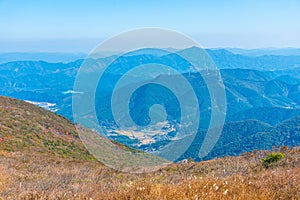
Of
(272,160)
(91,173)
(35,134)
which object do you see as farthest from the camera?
(35,134)

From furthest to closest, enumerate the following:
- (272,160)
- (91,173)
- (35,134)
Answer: (35,134)
(91,173)
(272,160)

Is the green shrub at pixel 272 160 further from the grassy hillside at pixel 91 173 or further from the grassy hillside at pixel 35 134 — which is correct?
the grassy hillside at pixel 35 134

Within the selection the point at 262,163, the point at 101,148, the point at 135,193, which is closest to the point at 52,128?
the point at 101,148

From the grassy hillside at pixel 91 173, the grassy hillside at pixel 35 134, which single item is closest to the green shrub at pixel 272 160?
the grassy hillside at pixel 91 173

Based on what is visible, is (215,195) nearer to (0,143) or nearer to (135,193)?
(135,193)

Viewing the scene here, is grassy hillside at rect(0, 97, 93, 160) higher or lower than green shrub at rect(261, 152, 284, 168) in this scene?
lower

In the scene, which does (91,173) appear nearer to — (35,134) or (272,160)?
(272,160)

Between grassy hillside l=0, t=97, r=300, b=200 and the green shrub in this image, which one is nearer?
grassy hillside l=0, t=97, r=300, b=200

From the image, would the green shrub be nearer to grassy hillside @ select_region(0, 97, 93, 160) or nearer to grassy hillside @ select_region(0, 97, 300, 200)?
grassy hillside @ select_region(0, 97, 300, 200)

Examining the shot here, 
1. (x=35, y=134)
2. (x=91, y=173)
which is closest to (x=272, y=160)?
(x=91, y=173)

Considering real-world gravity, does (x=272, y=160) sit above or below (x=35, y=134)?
above

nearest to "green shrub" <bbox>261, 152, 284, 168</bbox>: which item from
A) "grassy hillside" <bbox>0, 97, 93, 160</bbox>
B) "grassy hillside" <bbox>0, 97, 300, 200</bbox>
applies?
"grassy hillside" <bbox>0, 97, 300, 200</bbox>
